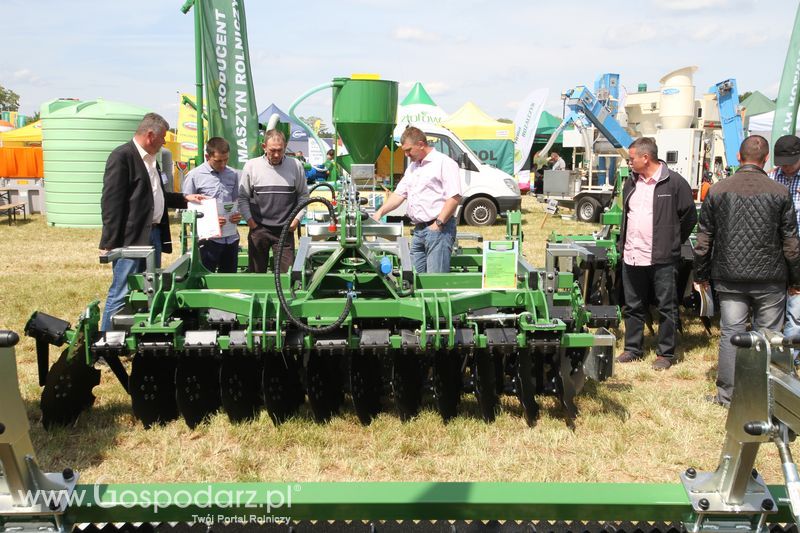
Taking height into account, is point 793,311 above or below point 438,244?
below

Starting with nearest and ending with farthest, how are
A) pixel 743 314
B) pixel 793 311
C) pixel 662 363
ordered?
pixel 743 314, pixel 793 311, pixel 662 363

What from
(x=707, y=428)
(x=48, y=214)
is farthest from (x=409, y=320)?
(x=48, y=214)

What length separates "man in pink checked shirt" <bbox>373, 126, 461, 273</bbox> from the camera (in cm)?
558

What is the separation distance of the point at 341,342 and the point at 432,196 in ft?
6.51

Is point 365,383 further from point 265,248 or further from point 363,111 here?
point 363,111

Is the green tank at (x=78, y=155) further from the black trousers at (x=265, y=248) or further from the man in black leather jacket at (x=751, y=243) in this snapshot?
the man in black leather jacket at (x=751, y=243)

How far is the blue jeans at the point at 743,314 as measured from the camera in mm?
4453

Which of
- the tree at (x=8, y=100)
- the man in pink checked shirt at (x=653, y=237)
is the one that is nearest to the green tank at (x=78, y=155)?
the man in pink checked shirt at (x=653, y=237)

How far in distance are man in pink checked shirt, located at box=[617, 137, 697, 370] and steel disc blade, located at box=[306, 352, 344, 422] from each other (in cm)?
255

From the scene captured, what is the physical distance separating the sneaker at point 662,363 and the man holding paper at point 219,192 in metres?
3.49

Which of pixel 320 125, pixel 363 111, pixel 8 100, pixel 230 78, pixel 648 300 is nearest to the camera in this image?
pixel 648 300

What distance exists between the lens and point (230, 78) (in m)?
9.06

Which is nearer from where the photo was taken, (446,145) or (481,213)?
(446,145)

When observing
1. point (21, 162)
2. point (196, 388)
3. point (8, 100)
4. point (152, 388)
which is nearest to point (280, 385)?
point (196, 388)
